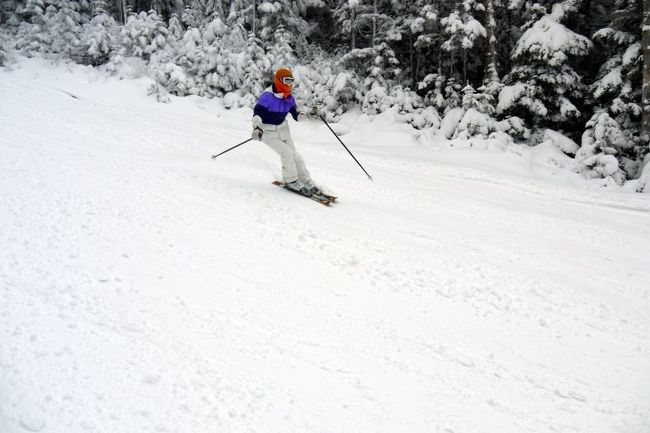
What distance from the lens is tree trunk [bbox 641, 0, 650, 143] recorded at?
11000 millimetres

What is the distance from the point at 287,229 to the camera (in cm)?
565

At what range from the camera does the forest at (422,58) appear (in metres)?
12.1

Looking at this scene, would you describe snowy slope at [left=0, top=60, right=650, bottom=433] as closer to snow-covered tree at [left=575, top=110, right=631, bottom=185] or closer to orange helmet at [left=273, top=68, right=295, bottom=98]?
orange helmet at [left=273, top=68, right=295, bottom=98]

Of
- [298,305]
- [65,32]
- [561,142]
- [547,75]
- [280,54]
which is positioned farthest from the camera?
[65,32]

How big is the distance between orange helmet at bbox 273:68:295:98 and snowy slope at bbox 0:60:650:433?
5.65 feet

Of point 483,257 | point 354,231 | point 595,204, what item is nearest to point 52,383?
point 354,231

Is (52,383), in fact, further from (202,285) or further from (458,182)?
(458,182)

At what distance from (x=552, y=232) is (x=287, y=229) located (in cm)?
442

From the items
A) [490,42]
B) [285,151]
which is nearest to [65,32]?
[285,151]

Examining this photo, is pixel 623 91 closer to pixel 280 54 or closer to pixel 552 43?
pixel 552 43

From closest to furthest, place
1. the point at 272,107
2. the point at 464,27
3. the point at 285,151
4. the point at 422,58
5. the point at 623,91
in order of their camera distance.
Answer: the point at 272,107 → the point at 285,151 → the point at 623,91 → the point at 464,27 → the point at 422,58

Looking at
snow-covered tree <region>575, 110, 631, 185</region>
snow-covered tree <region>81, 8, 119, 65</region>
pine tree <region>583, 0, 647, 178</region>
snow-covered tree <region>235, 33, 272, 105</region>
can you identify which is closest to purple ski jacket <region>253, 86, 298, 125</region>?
snow-covered tree <region>575, 110, 631, 185</region>

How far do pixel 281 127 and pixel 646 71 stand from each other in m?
10.4

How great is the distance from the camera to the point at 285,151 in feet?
23.4
